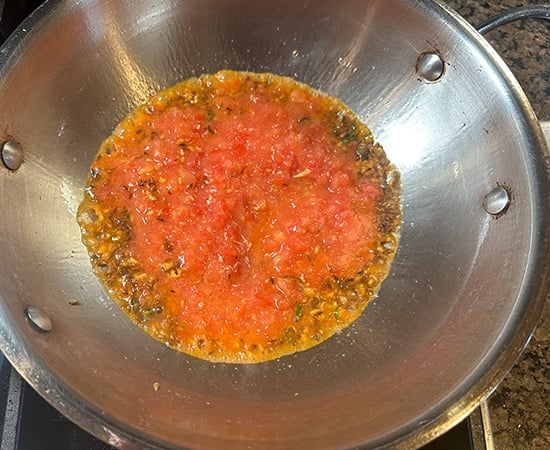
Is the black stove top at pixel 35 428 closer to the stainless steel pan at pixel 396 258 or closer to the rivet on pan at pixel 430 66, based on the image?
the stainless steel pan at pixel 396 258

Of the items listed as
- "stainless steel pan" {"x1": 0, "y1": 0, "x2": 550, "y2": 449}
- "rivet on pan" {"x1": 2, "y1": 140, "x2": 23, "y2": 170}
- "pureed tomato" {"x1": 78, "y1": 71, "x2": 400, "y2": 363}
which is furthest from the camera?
"pureed tomato" {"x1": 78, "y1": 71, "x2": 400, "y2": 363}

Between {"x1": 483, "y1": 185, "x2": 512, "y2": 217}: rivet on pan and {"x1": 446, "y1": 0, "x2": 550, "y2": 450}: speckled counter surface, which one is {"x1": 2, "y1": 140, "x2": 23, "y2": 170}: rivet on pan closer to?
{"x1": 483, "y1": 185, "x2": 512, "y2": 217}: rivet on pan

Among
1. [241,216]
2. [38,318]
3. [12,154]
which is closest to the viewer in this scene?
[38,318]

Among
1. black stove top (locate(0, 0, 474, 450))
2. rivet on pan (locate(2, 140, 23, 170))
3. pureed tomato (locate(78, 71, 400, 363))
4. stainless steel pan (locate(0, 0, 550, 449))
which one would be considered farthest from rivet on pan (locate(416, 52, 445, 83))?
rivet on pan (locate(2, 140, 23, 170))

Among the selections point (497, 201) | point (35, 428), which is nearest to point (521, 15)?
point (497, 201)

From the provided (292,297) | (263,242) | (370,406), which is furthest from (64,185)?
(370,406)

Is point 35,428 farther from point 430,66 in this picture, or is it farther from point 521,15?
point 521,15
